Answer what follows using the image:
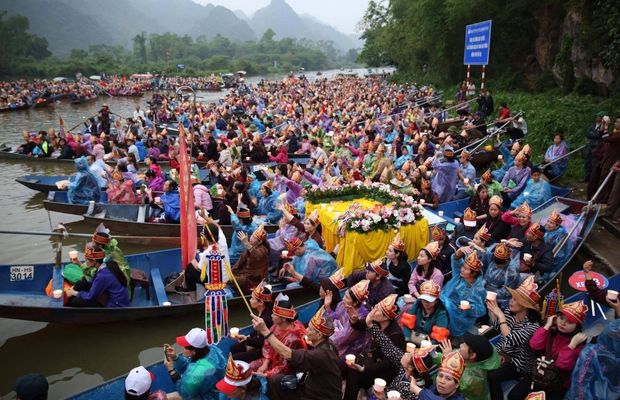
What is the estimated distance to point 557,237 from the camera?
7.27 metres

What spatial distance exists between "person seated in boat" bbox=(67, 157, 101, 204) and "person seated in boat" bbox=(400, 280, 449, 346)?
9614mm

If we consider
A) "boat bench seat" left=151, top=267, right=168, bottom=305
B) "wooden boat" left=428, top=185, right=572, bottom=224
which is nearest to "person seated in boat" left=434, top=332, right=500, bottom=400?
"boat bench seat" left=151, top=267, right=168, bottom=305

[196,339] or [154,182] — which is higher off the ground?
[196,339]

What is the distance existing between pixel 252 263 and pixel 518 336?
13.1 feet

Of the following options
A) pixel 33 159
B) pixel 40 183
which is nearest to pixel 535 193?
pixel 40 183

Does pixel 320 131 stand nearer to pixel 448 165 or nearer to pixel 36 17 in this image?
pixel 448 165

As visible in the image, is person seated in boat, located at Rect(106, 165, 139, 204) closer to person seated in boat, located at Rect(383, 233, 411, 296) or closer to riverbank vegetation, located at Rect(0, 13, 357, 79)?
person seated in boat, located at Rect(383, 233, 411, 296)

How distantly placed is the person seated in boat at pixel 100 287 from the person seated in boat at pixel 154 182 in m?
5.33

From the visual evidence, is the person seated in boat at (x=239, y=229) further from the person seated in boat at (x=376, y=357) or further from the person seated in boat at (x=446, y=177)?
the person seated in boat at (x=446, y=177)

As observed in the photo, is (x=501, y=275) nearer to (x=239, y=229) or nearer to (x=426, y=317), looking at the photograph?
(x=426, y=317)

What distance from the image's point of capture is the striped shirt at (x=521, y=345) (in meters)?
4.51

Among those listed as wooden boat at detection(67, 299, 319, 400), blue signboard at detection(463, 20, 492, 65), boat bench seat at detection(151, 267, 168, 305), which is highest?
blue signboard at detection(463, 20, 492, 65)

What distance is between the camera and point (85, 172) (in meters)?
11.8

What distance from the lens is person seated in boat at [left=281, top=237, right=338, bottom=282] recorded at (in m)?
7.20
